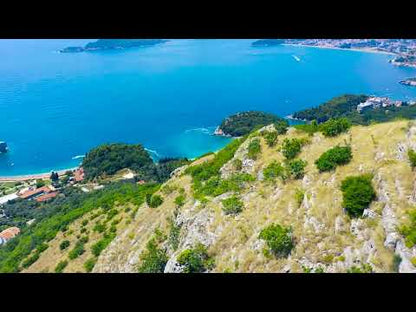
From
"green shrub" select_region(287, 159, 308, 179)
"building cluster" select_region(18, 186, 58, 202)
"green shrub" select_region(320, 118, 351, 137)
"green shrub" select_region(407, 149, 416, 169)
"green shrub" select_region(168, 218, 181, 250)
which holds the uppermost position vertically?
"green shrub" select_region(407, 149, 416, 169)

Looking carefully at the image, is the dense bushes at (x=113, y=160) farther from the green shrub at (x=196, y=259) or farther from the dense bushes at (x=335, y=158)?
the dense bushes at (x=335, y=158)

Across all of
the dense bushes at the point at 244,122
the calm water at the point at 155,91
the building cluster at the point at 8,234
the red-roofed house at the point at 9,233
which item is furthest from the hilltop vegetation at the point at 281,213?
the dense bushes at the point at 244,122

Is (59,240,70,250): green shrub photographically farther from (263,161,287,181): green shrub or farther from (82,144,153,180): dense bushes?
(82,144,153,180): dense bushes

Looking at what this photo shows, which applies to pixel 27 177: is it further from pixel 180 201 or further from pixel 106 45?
pixel 106 45

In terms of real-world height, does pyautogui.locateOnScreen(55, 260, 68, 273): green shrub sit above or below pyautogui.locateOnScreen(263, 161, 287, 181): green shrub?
below

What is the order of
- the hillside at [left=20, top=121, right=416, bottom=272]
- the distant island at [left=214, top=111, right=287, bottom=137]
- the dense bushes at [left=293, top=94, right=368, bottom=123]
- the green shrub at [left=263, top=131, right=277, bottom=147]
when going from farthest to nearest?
the dense bushes at [left=293, top=94, right=368, bottom=123] < the distant island at [left=214, top=111, right=287, bottom=137] < the green shrub at [left=263, top=131, right=277, bottom=147] < the hillside at [left=20, top=121, right=416, bottom=272]

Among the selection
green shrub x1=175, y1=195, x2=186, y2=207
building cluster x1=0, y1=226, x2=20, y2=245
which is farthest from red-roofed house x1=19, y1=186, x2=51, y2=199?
green shrub x1=175, y1=195, x2=186, y2=207

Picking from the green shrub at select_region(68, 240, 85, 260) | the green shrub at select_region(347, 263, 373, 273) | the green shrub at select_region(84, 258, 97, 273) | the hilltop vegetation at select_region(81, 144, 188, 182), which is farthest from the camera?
the hilltop vegetation at select_region(81, 144, 188, 182)
